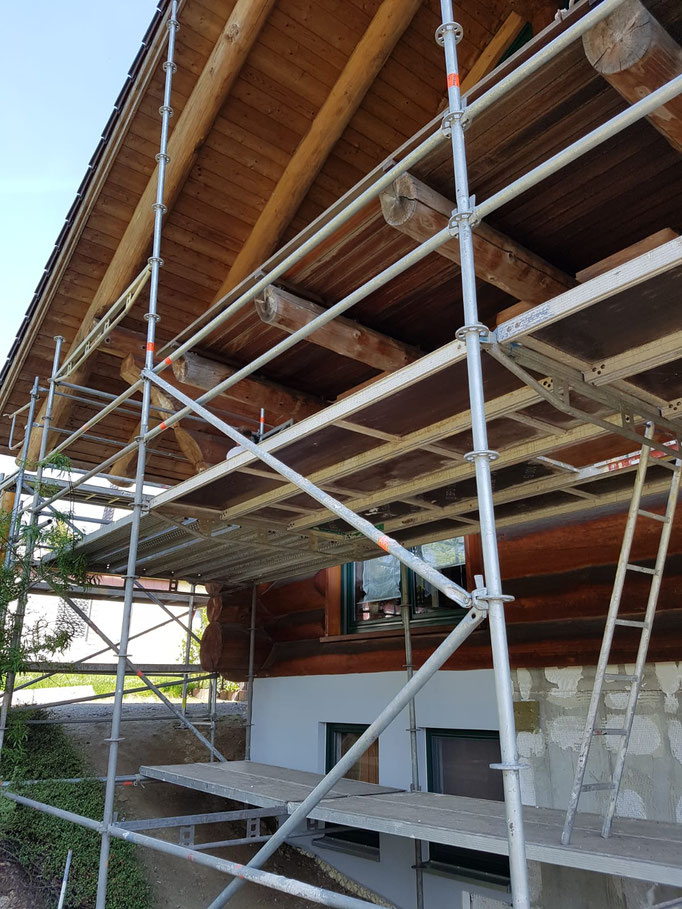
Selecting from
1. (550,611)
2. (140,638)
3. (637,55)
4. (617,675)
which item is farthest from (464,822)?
(140,638)

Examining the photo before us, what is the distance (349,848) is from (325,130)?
6330mm

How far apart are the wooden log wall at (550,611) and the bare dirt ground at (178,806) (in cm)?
158

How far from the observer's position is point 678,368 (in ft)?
9.48

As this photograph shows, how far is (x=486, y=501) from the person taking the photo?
2.21m

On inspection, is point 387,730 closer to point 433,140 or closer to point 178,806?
point 178,806

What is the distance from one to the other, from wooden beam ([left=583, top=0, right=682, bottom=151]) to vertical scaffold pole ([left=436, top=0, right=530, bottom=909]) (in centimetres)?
50

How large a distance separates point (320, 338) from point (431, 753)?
3706 millimetres

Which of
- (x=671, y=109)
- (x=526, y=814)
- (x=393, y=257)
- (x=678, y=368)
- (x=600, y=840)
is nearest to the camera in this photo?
(x=671, y=109)

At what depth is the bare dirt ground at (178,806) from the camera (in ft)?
18.3

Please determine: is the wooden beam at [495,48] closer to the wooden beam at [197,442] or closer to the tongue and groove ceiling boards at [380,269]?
the tongue and groove ceiling boards at [380,269]

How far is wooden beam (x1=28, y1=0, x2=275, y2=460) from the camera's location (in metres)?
5.96

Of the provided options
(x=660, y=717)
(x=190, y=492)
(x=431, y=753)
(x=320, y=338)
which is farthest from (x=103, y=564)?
(x=660, y=717)

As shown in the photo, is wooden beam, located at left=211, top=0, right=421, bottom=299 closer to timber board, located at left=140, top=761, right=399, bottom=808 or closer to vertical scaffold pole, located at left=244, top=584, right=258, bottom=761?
vertical scaffold pole, located at left=244, top=584, right=258, bottom=761

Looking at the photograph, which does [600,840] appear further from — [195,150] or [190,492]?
[195,150]
